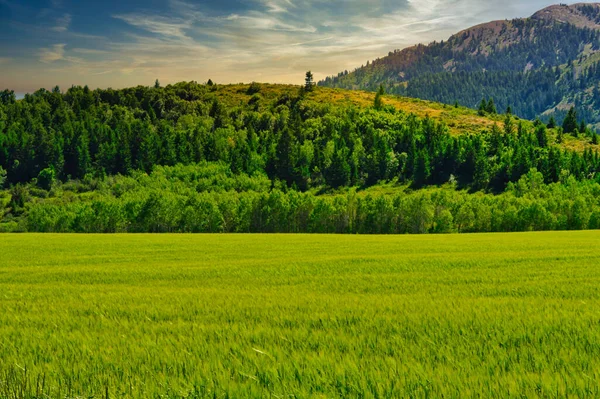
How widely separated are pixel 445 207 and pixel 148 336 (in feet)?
432

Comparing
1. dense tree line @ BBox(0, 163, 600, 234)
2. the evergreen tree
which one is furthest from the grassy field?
the evergreen tree

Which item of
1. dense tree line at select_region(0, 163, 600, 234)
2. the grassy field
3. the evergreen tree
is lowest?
dense tree line at select_region(0, 163, 600, 234)

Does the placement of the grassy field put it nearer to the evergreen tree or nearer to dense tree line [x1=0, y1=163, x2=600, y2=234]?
dense tree line [x1=0, y1=163, x2=600, y2=234]

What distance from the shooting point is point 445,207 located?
134m

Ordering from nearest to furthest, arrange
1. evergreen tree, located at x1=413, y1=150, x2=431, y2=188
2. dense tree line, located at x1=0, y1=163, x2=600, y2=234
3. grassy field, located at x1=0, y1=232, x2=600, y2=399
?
1. grassy field, located at x1=0, y1=232, x2=600, y2=399
2. dense tree line, located at x1=0, y1=163, x2=600, y2=234
3. evergreen tree, located at x1=413, y1=150, x2=431, y2=188

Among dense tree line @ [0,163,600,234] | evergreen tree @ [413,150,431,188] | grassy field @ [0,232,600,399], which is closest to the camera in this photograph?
grassy field @ [0,232,600,399]

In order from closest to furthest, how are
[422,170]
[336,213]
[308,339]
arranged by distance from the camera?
[308,339] < [336,213] < [422,170]

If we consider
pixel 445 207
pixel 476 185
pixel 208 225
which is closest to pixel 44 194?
pixel 208 225

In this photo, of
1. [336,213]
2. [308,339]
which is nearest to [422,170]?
[336,213]

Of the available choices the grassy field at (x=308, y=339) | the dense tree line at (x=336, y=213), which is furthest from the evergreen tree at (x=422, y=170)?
the grassy field at (x=308, y=339)

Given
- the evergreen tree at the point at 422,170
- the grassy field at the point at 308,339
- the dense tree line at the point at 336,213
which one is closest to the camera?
the grassy field at the point at 308,339

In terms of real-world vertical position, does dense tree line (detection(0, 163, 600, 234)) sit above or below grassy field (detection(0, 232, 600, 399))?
below

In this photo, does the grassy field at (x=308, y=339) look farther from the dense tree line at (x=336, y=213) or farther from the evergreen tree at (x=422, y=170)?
the evergreen tree at (x=422, y=170)

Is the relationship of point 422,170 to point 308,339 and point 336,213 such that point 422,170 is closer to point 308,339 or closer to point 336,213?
point 336,213
